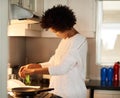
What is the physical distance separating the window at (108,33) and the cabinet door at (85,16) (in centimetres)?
24

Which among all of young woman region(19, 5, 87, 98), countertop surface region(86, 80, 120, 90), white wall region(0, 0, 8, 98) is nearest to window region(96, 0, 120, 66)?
countertop surface region(86, 80, 120, 90)

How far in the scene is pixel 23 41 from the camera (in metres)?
3.34

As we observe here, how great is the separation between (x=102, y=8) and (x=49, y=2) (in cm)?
70

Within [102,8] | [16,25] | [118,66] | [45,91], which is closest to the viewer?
[45,91]

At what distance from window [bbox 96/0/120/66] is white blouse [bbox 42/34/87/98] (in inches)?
50.6

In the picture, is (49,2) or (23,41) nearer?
(49,2)

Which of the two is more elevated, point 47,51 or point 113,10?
point 113,10

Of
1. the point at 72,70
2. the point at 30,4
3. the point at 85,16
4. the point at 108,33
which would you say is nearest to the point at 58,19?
the point at 30,4

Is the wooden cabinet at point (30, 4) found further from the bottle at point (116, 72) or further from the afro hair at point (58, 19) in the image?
the bottle at point (116, 72)

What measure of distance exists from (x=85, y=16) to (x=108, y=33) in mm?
481

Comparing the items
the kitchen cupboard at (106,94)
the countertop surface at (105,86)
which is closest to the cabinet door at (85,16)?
the countertop surface at (105,86)

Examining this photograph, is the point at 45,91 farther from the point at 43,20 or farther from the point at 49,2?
the point at 49,2

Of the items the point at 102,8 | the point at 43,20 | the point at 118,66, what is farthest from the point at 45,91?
the point at 102,8

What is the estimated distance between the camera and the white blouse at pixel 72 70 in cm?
191
